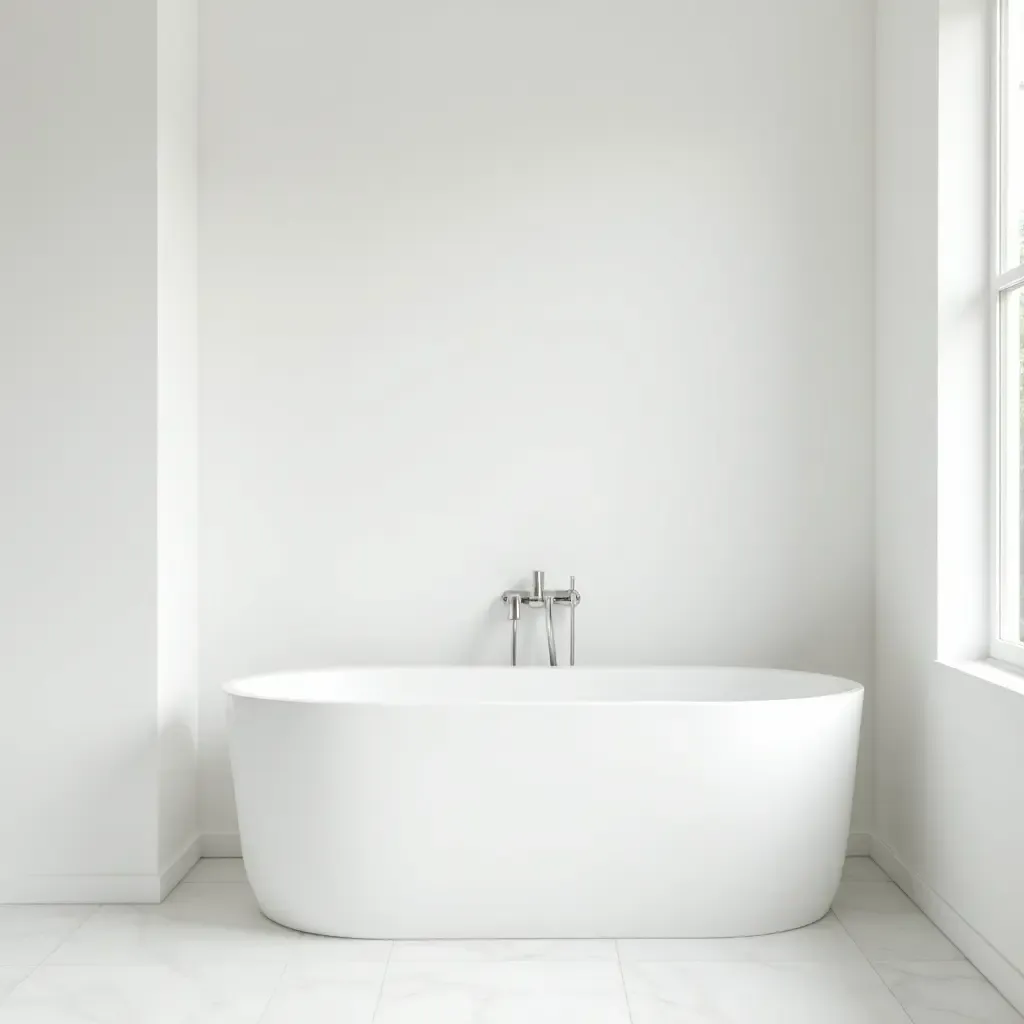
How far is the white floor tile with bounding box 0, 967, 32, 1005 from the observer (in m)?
2.52

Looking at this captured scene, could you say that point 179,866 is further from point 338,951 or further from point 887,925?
point 887,925

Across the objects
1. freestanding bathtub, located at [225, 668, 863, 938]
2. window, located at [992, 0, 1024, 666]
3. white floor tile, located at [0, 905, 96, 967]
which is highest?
window, located at [992, 0, 1024, 666]

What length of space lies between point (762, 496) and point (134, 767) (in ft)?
6.94

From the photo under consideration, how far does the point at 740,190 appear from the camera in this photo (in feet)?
11.9

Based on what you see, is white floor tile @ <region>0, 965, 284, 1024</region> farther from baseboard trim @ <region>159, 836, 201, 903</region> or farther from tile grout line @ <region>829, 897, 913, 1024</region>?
tile grout line @ <region>829, 897, 913, 1024</region>

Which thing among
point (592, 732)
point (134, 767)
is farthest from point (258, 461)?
point (592, 732)

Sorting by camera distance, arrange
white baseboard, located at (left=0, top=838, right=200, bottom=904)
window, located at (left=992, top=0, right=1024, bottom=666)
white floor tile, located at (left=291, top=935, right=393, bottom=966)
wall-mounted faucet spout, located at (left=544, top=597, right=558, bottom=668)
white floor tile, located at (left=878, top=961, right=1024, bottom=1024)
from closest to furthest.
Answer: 1. white floor tile, located at (left=878, top=961, right=1024, bottom=1024)
2. white floor tile, located at (left=291, top=935, right=393, bottom=966)
3. window, located at (left=992, top=0, right=1024, bottom=666)
4. white baseboard, located at (left=0, top=838, right=200, bottom=904)
5. wall-mounted faucet spout, located at (left=544, top=597, right=558, bottom=668)

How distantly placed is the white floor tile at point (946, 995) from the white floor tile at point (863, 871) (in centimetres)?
67

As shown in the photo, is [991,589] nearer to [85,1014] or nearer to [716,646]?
[716,646]

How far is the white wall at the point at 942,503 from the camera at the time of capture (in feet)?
8.55

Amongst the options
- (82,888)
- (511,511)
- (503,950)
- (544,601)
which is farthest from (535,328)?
(82,888)

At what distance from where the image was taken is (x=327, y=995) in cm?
248

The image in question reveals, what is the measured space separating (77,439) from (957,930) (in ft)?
8.89

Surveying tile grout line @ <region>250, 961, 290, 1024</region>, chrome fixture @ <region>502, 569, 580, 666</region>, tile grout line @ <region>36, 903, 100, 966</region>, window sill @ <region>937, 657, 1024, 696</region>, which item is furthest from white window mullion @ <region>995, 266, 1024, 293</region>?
tile grout line @ <region>36, 903, 100, 966</region>
